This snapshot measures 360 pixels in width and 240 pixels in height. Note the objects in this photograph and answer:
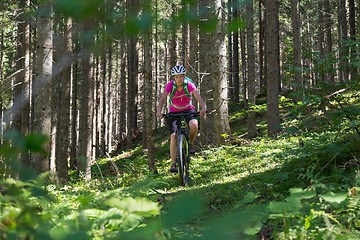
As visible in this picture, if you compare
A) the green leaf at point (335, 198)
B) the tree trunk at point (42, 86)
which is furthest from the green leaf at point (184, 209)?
the tree trunk at point (42, 86)

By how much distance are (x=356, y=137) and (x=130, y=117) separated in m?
18.0

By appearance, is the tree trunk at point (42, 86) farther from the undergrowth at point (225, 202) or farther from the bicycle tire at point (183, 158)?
the bicycle tire at point (183, 158)

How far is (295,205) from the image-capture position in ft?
7.45

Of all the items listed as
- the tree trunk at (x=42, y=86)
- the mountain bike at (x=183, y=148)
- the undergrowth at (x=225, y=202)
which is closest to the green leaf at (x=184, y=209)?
the undergrowth at (x=225, y=202)

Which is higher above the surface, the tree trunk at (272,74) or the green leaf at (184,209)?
the tree trunk at (272,74)

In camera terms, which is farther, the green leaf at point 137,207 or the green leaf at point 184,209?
the green leaf at point 137,207

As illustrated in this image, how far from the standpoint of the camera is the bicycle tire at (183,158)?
5957 millimetres

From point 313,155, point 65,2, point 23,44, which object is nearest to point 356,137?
point 313,155

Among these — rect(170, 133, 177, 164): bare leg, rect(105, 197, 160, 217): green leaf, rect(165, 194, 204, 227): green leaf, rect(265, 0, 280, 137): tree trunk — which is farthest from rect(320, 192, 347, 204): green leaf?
rect(265, 0, 280, 137): tree trunk

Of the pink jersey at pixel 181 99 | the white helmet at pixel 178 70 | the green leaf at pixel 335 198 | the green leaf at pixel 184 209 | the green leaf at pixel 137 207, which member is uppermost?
the white helmet at pixel 178 70

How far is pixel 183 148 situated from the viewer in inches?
243

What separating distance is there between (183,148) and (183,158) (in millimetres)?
200

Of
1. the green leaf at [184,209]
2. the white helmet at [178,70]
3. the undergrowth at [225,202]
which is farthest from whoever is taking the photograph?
the white helmet at [178,70]

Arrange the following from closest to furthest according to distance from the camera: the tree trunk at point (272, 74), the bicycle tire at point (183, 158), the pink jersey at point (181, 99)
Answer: the bicycle tire at point (183, 158)
the pink jersey at point (181, 99)
the tree trunk at point (272, 74)
